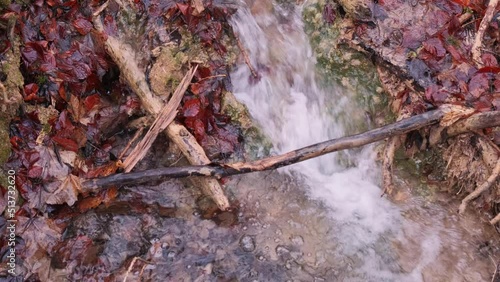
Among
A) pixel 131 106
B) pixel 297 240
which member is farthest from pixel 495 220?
pixel 131 106

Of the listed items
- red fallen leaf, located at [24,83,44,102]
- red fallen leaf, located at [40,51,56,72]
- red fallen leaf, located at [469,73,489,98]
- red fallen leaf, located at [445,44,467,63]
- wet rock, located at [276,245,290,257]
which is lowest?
wet rock, located at [276,245,290,257]

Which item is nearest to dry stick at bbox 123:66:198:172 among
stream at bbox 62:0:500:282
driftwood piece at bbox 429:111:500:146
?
stream at bbox 62:0:500:282

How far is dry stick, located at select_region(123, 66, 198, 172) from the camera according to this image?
362 centimetres

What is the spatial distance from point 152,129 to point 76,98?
71 cm

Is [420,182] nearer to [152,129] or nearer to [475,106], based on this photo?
[475,106]

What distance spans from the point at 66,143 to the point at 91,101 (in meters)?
0.47

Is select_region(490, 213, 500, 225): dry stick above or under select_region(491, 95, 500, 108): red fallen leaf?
under

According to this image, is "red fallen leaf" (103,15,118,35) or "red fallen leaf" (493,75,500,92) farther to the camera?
"red fallen leaf" (103,15,118,35)

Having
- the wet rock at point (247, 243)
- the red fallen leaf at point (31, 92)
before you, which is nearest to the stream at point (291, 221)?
the wet rock at point (247, 243)

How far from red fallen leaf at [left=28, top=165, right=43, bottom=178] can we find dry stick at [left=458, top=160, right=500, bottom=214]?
3571 mm

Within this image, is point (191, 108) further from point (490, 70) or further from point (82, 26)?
point (490, 70)

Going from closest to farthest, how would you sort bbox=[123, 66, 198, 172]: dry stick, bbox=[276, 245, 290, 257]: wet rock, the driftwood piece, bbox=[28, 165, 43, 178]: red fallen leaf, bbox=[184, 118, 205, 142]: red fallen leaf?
bbox=[28, 165, 43, 178]: red fallen leaf
the driftwood piece
bbox=[276, 245, 290, 257]: wet rock
bbox=[123, 66, 198, 172]: dry stick
bbox=[184, 118, 205, 142]: red fallen leaf

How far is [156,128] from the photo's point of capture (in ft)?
12.2

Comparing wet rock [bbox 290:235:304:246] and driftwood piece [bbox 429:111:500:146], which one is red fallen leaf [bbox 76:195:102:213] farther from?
→ driftwood piece [bbox 429:111:500:146]
